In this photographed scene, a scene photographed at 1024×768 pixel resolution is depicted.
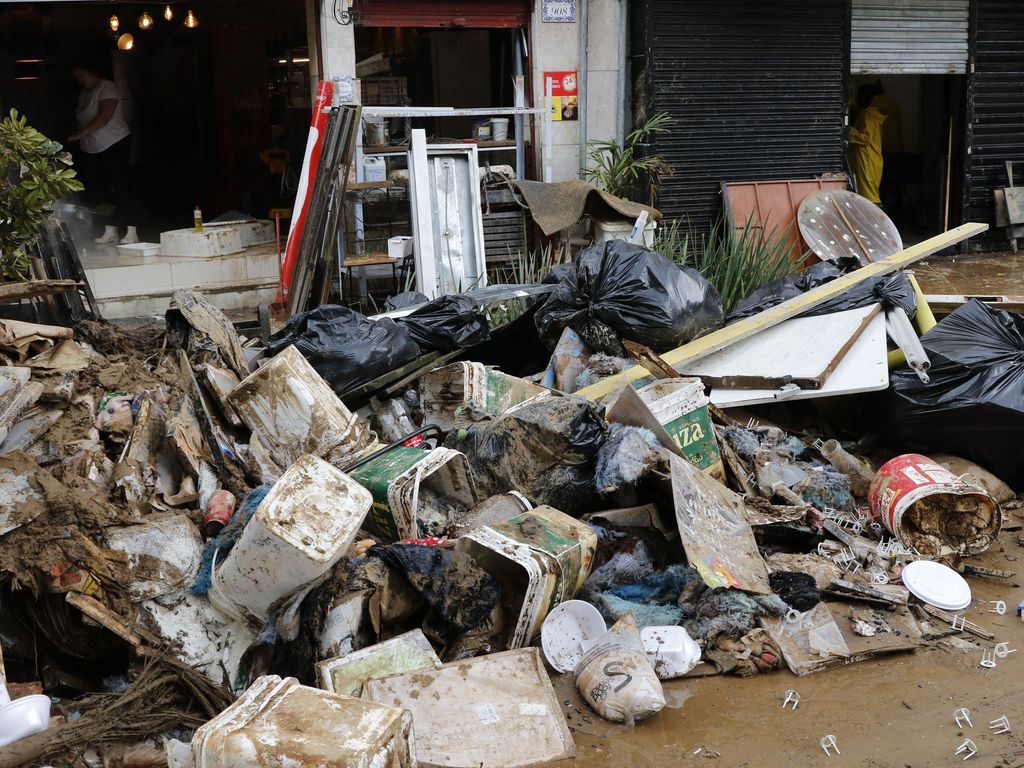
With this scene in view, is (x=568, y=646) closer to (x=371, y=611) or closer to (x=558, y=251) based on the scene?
(x=371, y=611)

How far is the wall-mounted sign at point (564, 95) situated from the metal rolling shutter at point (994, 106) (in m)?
4.55

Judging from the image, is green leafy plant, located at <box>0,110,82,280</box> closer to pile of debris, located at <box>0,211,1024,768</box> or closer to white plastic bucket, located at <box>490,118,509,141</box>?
pile of debris, located at <box>0,211,1024,768</box>

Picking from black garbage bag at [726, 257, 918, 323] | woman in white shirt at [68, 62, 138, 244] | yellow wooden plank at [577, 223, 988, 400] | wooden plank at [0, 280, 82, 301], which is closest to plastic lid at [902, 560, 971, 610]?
yellow wooden plank at [577, 223, 988, 400]

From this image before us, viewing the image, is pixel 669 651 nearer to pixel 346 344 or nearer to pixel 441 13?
pixel 346 344

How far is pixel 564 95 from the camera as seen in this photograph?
8.59 metres

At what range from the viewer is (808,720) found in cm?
324

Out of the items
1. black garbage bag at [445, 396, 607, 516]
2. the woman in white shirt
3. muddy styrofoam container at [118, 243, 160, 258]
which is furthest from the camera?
the woman in white shirt

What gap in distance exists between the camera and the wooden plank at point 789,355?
5.05 meters

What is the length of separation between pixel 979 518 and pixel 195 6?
938cm

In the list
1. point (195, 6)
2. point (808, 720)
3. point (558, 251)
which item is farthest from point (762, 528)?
point (195, 6)

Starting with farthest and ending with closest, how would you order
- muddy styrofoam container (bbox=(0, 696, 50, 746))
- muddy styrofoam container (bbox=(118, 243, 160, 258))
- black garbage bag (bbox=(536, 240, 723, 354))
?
muddy styrofoam container (bbox=(118, 243, 160, 258)) < black garbage bag (bbox=(536, 240, 723, 354)) < muddy styrofoam container (bbox=(0, 696, 50, 746))

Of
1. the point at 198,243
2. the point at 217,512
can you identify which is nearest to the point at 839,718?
the point at 217,512

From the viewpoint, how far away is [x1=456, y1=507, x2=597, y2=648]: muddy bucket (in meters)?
3.46

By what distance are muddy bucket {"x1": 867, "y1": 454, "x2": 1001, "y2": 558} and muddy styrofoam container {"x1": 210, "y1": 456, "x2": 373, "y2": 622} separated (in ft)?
7.60
